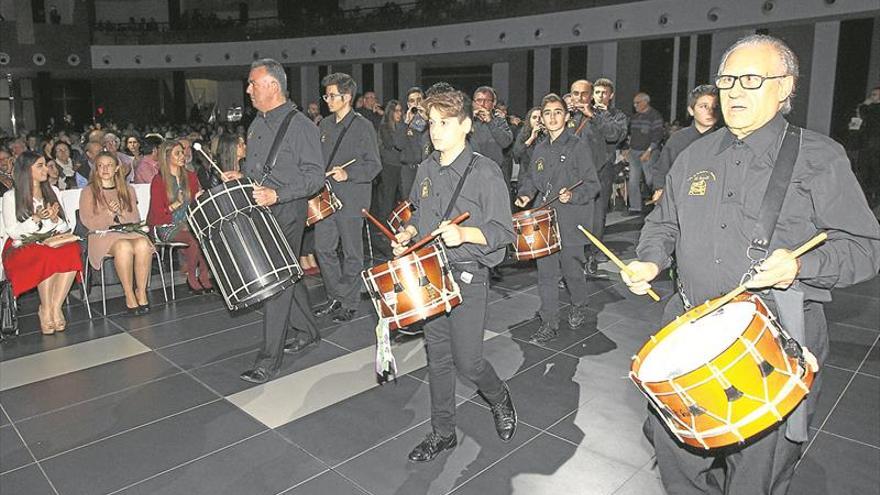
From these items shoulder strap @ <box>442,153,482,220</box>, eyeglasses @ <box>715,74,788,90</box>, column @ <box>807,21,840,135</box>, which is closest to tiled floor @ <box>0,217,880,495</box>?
shoulder strap @ <box>442,153,482,220</box>

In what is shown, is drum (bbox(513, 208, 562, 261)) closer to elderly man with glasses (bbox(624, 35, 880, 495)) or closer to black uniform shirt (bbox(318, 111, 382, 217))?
black uniform shirt (bbox(318, 111, 382, 217))

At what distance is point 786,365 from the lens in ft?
5.75

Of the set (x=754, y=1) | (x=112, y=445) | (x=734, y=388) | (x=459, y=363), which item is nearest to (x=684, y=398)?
(x=734, y=388)

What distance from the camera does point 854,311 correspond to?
5.55 metres

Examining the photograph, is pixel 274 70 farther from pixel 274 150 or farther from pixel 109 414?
pixel 109 414

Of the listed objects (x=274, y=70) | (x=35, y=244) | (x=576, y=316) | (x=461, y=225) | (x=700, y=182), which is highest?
(x=274, y=70)

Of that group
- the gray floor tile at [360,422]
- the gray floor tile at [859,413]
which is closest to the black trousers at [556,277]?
the gray floor tile at [360,422]

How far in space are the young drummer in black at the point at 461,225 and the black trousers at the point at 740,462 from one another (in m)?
0.95

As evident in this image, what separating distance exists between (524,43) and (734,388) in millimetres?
17137

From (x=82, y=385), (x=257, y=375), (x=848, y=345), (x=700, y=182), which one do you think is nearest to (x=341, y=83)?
(x=257, y=375)

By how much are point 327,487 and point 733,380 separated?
198 centimetres

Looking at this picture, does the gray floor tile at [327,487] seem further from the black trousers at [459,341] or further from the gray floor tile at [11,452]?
the gray floor tile at [11,452]

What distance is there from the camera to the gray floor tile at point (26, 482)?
9.70 feet

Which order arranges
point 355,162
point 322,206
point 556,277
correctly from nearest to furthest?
point 556,277 < point 322,206 < point 355,162
